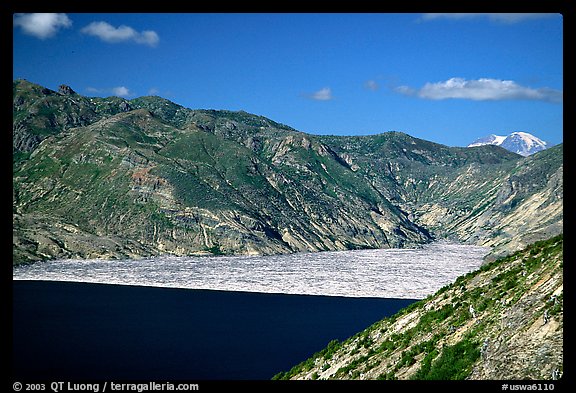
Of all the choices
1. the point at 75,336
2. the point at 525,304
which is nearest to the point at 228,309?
the point at 75,336

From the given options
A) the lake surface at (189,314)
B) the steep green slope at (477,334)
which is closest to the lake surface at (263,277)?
the lake surface at (189,314)

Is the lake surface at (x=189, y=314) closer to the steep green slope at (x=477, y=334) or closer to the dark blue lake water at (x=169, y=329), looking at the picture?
the dark blue lake water at (x=169, y=329)

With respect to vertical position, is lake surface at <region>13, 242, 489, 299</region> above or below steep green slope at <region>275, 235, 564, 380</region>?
above

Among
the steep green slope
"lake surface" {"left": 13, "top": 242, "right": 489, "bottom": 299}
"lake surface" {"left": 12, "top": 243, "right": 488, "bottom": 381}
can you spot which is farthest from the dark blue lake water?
the steep green slope

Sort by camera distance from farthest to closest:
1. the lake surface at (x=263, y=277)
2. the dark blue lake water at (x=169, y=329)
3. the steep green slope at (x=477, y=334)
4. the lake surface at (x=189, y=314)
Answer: the lake surface at (x=263, y=277) → the lake surface at (x=189, y=314) → the dark blue lake water at (x=169, y=329) → the steep green slope at (x=477, y=334)

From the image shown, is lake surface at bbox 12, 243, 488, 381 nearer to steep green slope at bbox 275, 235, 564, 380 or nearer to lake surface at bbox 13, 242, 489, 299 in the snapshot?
lake surface at bbox 13, 242, 489, 299

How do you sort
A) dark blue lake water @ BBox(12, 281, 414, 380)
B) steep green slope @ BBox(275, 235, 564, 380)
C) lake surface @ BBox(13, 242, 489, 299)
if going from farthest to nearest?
1. lake surface @ BBox(13, 242, 489, 299)
2. dark blue lake water @ BBox(12, 281, 414, 380)
3. steep green slope @ BBox(275, 235, 564, 380)
